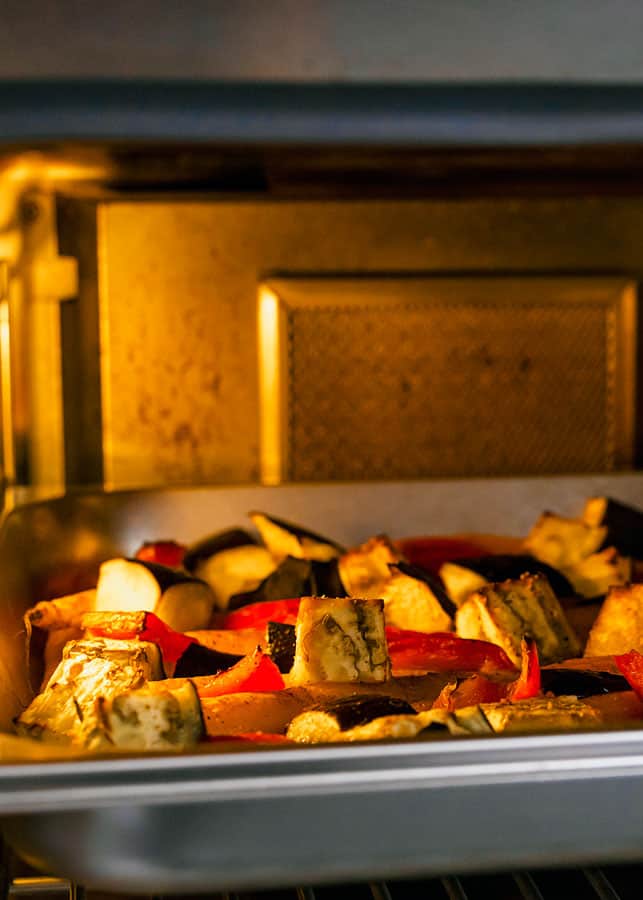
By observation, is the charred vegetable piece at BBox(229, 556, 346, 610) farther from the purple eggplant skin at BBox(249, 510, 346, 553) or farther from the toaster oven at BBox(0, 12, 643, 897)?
the toaster oven at BBox(0, 12, 643, 897)

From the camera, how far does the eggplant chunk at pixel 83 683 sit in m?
0.90

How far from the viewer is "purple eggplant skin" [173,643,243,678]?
3.59 feet

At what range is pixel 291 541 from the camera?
1544 millimetres

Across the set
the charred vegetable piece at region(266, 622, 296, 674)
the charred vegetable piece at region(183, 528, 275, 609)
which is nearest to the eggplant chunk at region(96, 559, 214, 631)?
the charred vegetable piece at region(183, 528, 275, 609)

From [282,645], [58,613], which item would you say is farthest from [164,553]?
[282,645]

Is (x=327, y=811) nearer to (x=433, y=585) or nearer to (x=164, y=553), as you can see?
(x=433, y=585)

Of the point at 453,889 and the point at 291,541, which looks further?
the point at 291,541

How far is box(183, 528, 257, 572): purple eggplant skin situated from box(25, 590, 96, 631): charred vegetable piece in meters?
0.21

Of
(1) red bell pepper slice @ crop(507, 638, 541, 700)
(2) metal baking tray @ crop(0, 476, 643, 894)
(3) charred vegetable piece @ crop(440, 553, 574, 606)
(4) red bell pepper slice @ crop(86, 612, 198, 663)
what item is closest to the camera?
(2) metal baking tray @ crop(0, 476, 643, 894)

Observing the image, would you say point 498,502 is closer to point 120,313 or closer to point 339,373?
point 339,373

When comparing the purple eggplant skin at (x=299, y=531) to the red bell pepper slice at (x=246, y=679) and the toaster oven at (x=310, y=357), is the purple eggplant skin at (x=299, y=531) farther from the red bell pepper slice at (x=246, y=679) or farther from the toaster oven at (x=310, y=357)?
the red bell pepper slice at (x=246, y=679)

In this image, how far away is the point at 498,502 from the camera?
1725 mm

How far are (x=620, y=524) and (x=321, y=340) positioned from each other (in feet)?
1.93

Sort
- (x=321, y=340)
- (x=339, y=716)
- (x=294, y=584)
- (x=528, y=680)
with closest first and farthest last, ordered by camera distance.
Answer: (x=339, y=716), (x=528, y=680), (x=294, y=584), (x=321, y=340)
